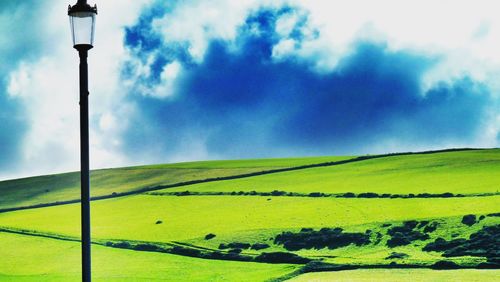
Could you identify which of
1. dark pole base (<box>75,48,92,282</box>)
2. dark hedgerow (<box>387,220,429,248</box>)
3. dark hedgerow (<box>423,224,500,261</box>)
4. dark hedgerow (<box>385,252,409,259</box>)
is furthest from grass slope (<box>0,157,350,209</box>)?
dark pole base (<box>75,48,92,282</box>)

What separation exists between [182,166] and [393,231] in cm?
4225

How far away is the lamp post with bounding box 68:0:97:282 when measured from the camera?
1570 centimetres

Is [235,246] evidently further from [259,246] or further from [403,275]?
[403,275]

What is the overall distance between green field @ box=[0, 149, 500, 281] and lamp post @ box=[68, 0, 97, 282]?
32161 millimetres

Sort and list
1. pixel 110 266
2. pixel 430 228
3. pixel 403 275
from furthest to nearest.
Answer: pixel 110 266, pixel 430 228, pixel 403 275

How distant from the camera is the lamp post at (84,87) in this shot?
618 inches

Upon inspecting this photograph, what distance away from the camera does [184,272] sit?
53531mm

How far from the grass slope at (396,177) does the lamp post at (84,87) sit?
160 feet

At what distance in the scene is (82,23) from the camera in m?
15.8

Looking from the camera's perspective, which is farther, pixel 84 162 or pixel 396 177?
pixel 396 177

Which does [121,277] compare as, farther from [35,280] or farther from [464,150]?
[464,150]

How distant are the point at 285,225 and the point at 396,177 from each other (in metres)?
15.2

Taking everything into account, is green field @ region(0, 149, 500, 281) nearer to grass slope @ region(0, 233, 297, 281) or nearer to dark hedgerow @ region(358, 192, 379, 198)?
grass slope @ region(0, 233, 297, 281)

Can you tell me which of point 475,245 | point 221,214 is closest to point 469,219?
point 475,245
